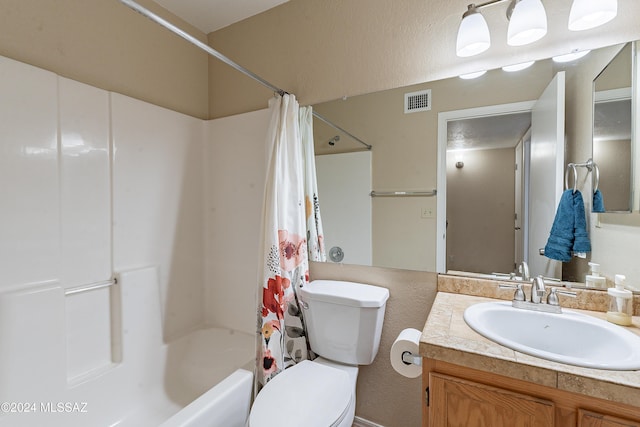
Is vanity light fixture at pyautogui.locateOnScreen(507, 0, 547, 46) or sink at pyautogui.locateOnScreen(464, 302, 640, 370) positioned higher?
vanity light fixture at pyautogui.locateOnScreen(507, 0, 547, 46)

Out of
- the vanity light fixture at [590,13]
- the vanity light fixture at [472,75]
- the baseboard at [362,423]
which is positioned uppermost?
the vanity light fixture at [590,13]

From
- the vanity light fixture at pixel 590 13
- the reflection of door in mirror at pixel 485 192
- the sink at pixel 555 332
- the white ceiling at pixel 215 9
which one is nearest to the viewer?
the sink at pixel 555 332

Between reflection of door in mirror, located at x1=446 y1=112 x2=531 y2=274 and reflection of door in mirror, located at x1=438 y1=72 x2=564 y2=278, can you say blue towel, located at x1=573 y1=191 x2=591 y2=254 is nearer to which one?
reflection of door in mirror, located at x1=438 y1=72 x2=564 y2=278

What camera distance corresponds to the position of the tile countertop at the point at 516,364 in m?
0.65

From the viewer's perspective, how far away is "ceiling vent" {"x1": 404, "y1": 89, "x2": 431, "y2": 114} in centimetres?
139

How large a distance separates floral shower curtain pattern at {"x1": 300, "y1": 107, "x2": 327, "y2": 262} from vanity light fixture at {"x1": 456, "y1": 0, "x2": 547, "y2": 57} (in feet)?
2.73

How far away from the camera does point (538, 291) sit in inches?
42.5

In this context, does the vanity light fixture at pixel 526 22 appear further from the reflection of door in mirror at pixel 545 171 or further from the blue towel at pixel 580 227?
the blue towel at pixel 580 227

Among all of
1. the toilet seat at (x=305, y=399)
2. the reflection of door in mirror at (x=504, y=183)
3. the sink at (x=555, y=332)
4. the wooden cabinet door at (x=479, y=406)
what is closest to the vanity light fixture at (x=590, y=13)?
the reflection of door in mirror at (x=504, y=183)

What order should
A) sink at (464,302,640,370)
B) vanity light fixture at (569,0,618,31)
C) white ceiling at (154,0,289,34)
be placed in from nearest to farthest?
sink at (464,302,640,370), vanity light fixture at (569,0,618,31), white ceiling at (154,0,289,34)


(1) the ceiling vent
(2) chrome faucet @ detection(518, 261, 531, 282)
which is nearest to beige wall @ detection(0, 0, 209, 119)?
(1) the ceiling vent

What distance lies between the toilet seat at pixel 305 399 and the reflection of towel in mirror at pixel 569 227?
1.05m

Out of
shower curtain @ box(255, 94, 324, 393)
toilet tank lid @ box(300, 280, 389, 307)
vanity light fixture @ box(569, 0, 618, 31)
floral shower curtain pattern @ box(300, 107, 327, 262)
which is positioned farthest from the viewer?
floral shower curtain pattern @ box(300, 107, 327, 262)

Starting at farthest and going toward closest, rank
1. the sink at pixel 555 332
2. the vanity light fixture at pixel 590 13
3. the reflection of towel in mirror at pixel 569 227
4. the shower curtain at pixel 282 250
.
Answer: the shower curtain at pixel 282 250 → the reflection of towel in mirror at pixel 569 227 → the vanity light fixture at pixel 590 13 → the sink at pixel 555 332
